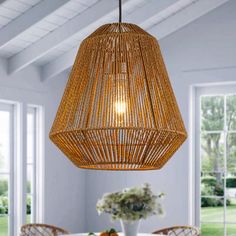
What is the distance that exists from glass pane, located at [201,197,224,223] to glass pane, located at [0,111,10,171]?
1.96 m

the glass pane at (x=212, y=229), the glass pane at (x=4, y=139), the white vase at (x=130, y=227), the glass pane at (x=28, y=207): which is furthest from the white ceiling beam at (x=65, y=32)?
the glass pane at (x=212, y=229)

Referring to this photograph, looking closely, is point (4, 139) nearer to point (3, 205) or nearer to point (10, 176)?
point (10, 176)

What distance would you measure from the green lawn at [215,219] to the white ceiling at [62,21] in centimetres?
179

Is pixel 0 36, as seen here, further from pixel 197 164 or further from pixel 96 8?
pixel 197 164

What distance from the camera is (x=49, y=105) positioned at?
572 cm

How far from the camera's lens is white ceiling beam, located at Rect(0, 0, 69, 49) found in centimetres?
425

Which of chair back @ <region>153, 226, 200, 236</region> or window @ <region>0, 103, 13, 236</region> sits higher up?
window @ <region>0, 103, 13, 236</region>

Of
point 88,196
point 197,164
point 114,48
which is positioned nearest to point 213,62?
point 197,164

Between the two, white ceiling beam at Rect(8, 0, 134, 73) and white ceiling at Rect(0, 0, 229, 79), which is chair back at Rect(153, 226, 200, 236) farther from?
white ceiling beam at Rect(8, 0, 134, 73)

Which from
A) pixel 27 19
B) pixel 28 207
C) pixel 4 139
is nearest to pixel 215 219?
pixel 28 207

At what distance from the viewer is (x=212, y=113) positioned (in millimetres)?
5684

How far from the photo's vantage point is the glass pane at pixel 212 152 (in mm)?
5648

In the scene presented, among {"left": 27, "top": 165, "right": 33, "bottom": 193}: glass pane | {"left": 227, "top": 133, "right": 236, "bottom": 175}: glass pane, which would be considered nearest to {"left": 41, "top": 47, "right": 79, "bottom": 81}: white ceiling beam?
{"left": 27, "top": 165, "right": 33, "bottom": 193}: glass pane

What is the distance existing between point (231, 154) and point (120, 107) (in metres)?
3.66
